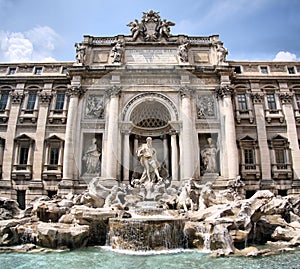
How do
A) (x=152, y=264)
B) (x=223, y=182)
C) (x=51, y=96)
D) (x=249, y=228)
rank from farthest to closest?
(x=51, y=96), (x=223, y=182), (x=249, y=228), (x=152, y=264)

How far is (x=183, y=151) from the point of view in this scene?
19172 mm

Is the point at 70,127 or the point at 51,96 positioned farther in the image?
the point at 51,96

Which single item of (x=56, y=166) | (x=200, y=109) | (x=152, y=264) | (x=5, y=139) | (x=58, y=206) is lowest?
(x=152, y=264)

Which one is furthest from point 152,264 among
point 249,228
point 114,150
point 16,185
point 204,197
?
point 16,185

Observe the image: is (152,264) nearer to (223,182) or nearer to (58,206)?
(58,206)

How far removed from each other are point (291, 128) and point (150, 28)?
49.7ft

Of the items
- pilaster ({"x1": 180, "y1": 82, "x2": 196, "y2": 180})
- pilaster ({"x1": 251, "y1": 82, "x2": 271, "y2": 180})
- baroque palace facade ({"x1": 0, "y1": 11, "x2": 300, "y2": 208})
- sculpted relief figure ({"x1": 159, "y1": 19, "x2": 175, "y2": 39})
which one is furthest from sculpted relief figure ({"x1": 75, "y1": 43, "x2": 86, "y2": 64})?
pilaster ({"x1": 251, "y1": 82, "x2": 271, "y2": 180})

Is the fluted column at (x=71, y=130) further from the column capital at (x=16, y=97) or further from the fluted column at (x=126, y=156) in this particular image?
the column capital at (x=16, y=97)

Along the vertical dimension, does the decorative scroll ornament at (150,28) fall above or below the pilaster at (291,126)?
above

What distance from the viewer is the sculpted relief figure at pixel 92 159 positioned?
19500 mm

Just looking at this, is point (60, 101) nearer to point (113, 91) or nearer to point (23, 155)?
point (113, 91)

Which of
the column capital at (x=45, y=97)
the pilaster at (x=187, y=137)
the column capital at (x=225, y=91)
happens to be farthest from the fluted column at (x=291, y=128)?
the column capital at (x=45, y=97)

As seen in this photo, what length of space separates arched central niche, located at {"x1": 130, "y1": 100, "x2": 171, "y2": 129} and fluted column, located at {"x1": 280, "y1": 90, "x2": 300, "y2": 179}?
10.0 m

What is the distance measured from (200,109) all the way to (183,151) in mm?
4054
